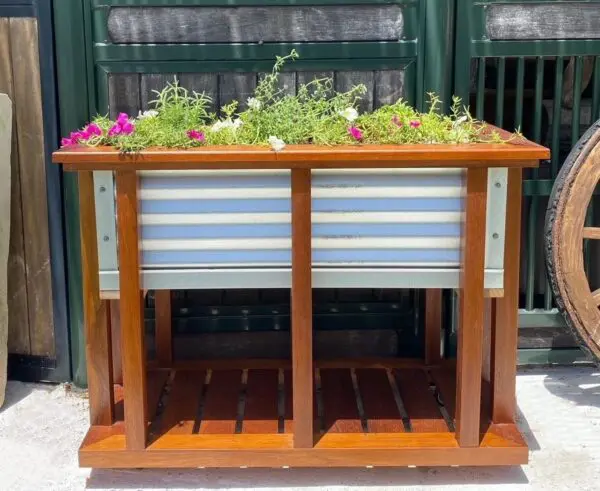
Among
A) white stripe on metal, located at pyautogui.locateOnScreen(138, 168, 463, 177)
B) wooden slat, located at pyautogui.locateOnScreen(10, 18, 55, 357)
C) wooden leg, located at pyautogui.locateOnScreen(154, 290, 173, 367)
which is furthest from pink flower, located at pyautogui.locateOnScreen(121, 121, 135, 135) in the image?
wooden leg, located at pyautogui.locateOnScreen(154, 290, 173, 367)

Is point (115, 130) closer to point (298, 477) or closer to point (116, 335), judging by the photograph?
point (116, 335)

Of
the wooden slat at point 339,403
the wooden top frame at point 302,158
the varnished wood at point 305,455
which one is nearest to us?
the wooden top frame at point 302,158

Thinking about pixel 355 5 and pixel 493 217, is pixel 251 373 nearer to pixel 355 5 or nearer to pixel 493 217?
pixel 493 217

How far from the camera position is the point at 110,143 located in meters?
2.49

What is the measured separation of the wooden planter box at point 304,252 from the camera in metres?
2.40

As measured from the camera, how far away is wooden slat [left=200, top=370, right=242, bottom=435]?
2.74 metres

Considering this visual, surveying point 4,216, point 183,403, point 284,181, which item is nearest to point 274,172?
point 284,181

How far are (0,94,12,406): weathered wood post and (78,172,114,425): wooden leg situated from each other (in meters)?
0.68

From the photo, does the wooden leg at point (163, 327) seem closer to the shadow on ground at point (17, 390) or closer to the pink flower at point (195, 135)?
the shadow on ground at point (17, 390)

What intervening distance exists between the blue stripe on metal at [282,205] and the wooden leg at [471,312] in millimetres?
74

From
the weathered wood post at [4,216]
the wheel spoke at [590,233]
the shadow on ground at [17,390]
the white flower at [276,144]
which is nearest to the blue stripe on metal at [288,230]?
the white flower at [276,144]

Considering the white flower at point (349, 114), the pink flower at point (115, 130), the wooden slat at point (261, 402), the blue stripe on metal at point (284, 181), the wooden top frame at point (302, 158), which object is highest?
the white flower at point (349, 114)

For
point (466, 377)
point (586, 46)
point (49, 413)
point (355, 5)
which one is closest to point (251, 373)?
point (49, 413)

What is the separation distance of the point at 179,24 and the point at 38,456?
1629 mm
